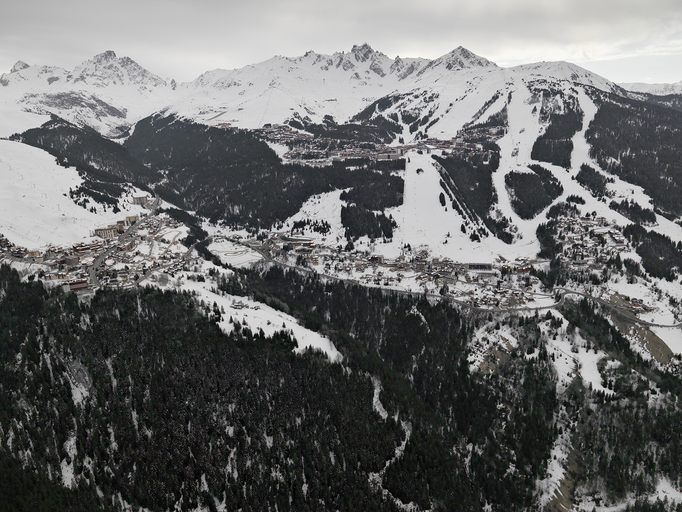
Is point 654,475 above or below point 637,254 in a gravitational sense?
below

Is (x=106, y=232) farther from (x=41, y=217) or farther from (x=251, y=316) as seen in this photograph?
(x=251, y=316)

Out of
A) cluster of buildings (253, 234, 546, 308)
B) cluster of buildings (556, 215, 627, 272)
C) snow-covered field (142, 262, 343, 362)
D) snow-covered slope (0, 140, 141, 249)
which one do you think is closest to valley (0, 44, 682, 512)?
snow-covered field (142, 262, 343, 362)

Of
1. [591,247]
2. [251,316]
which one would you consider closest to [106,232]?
[251,316]

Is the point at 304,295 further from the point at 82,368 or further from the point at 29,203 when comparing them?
the point at 29,203

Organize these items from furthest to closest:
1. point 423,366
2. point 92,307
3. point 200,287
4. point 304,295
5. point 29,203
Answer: point 29,203
point 304,295
point 200,287
point 423,366
point 92,307

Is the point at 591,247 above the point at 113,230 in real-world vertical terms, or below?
below

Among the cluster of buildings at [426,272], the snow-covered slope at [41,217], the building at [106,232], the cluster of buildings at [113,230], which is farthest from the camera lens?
the cluster of buildings at [113,230]

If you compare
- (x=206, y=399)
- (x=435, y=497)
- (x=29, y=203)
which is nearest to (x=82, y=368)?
(x=206, y=399)

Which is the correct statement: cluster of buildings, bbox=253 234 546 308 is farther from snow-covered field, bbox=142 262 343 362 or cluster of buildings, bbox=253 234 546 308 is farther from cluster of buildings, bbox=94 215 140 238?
cluster of buildings, bbox=94 215 140 238

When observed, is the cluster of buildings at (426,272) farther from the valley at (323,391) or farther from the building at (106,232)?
the building at (106,232)

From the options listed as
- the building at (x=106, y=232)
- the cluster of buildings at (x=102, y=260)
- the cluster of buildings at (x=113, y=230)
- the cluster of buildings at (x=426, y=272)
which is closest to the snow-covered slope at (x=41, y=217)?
the building at (x=106, y=232)

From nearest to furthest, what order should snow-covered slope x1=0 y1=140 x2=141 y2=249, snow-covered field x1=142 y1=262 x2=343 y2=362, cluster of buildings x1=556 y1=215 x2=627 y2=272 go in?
snow-covered field x1=142 y1=262 x2=343 y2=362 → snow-covered slope x1=0 y1=140 x2=141 y2=249 → cluster of buildings x1=556 y1=215 x2=627 y2=272
